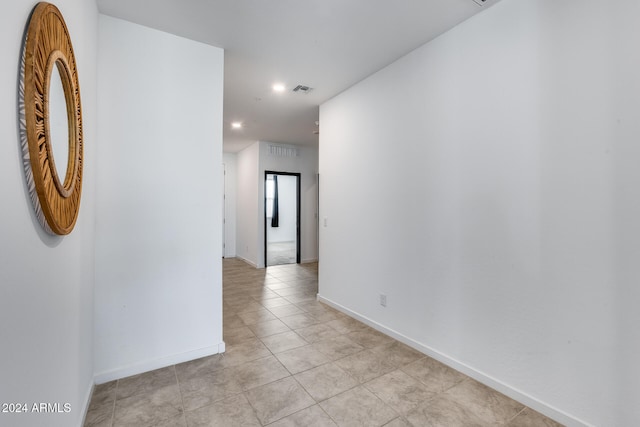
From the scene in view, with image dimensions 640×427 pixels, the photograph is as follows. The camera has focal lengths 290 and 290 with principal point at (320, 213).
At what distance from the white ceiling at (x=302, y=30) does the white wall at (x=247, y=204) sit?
2858mm

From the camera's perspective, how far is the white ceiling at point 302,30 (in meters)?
2.06

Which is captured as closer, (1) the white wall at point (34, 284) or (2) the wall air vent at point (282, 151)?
(1) the white wall at point (34, 284)

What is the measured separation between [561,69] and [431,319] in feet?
6.51

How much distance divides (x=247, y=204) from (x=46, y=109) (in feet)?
18.3

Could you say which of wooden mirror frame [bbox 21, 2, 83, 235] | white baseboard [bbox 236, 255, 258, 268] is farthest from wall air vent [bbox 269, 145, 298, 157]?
wooden mirror frame [bbox 21, 2, 83, 235]

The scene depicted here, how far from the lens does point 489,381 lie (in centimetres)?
206

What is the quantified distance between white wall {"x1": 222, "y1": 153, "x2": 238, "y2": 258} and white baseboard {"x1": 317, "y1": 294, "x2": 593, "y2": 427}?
4.90 m

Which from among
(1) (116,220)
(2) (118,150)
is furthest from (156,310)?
(2) (118,150)

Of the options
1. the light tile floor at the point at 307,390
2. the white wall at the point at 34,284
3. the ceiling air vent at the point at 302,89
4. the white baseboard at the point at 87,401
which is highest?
the ceiling air vent at the point at 302,89

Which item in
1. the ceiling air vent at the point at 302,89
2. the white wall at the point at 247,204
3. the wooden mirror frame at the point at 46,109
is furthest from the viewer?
the white wall at the point at 247,204

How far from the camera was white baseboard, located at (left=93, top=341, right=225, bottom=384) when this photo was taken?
6.94ft

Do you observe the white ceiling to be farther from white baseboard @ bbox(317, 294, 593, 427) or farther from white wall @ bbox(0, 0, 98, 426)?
white baseboard @ bbox(317, 294, 593, 427)

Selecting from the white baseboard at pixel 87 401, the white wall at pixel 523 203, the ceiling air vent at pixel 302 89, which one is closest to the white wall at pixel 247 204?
the ceiling air vent at pixel 302 89

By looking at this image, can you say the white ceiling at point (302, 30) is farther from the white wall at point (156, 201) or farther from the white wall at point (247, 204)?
the white wall at point (247, 204)
